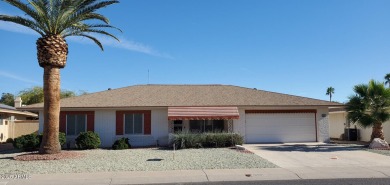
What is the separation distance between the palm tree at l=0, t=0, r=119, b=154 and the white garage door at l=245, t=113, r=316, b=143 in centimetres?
1320

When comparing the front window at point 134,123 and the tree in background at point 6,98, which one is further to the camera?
the tree in background at point 6,98

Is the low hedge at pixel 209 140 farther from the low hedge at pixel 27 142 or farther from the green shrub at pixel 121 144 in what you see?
the low hedge at pixel 27 142

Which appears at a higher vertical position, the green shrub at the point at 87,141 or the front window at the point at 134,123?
the front window at the point at 134,123

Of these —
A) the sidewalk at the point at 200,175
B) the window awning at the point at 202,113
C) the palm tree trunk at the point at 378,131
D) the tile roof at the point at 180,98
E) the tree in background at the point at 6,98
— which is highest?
the tree in background at the point at 6,98

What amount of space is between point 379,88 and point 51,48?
1943 centimetres

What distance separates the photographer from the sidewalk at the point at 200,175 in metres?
12.5

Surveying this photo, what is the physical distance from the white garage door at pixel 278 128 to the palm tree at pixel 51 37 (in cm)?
1320

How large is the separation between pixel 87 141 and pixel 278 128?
43.4ft

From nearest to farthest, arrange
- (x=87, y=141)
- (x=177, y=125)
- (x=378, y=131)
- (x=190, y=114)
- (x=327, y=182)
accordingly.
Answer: (x=327, y=182) < (x=378, y=131) < (x=87, y=141) < (x=190, y=114) < (x=177, y=125)

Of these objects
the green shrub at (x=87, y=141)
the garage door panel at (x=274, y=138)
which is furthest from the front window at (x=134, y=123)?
the garage door panel at (x=274, y=138)

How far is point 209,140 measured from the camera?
23.8 m

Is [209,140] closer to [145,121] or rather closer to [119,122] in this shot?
[145,121]

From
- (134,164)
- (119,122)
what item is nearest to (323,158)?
(134,164)

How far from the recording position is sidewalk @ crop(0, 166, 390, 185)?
12.5 meters
